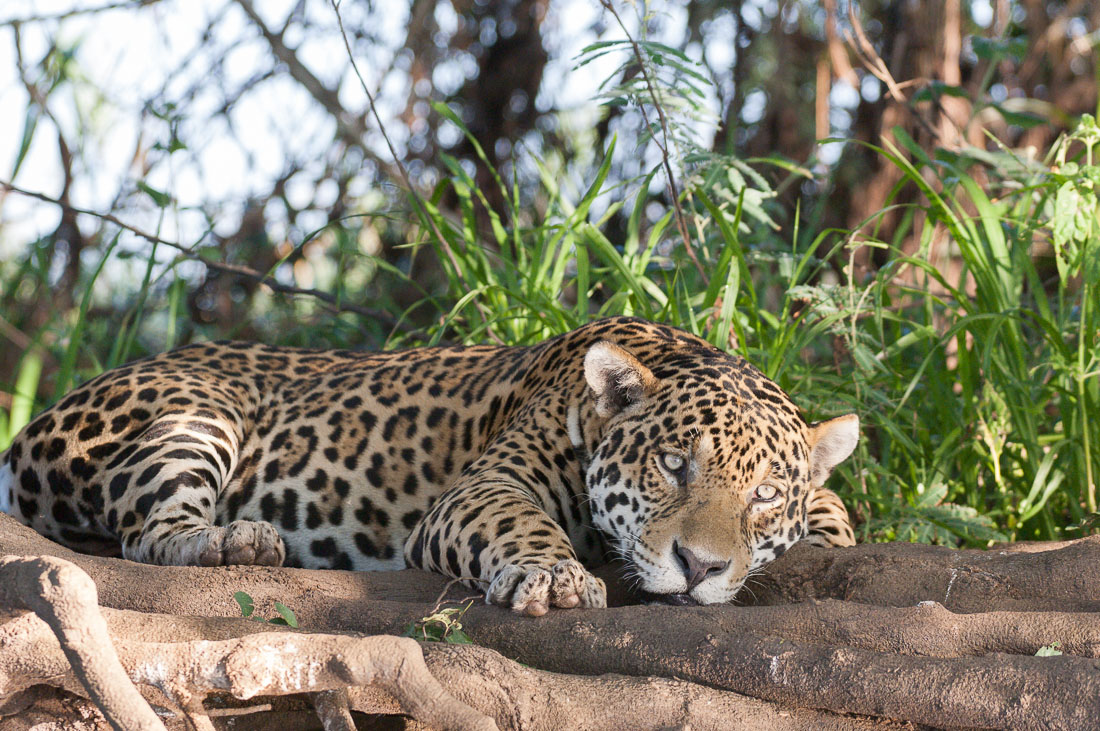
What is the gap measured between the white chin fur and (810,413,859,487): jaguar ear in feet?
11.1

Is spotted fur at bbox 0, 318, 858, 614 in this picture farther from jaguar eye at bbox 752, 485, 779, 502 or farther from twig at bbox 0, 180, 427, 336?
twig at bbox 0, 180, 427, 336

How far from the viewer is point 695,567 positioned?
11.1 ft

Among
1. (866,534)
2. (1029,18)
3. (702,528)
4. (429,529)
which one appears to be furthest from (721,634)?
(1029,18)

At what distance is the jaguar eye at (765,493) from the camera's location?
378cm

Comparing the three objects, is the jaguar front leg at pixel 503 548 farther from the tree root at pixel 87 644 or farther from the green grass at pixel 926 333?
the green grass at pixel 926 333

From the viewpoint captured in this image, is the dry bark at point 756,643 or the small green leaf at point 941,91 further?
the small green leaf at point 941,91

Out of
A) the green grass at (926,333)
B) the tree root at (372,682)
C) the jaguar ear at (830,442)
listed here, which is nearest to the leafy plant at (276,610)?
the tree root at (372,682)

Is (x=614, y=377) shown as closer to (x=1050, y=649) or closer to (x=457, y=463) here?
(x=457, y=463)

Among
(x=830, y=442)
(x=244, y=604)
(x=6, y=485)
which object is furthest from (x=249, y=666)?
(x=6, y=485)

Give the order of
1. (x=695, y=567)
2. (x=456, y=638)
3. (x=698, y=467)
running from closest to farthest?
(x=456, y=638)
(x=695, y=567)
(x=698, y=467)

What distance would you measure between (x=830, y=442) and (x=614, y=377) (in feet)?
2.94

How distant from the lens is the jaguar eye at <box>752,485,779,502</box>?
3777 millimetres

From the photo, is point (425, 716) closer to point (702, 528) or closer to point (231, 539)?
point (702, 528)

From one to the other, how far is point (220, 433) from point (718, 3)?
23.3ft
